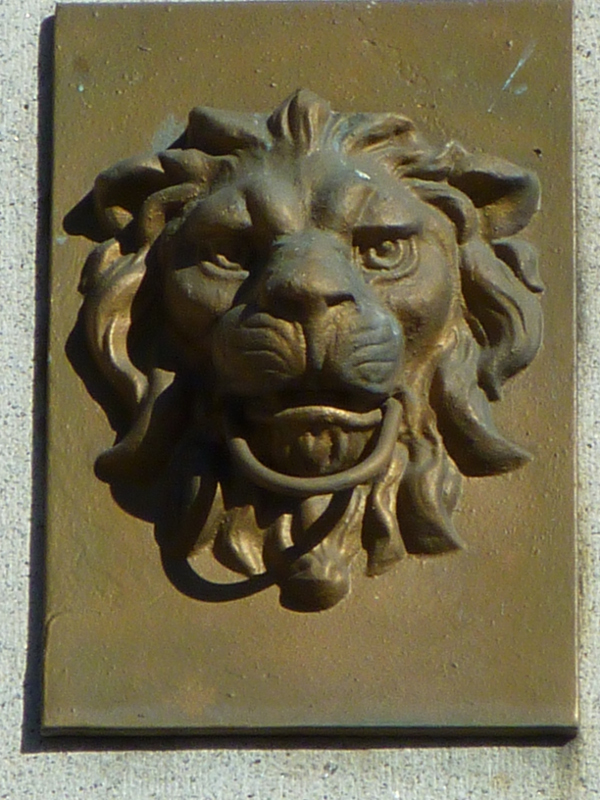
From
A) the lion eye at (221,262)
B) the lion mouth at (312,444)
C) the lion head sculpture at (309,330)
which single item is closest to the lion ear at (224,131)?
the lion head sculpture at (309,330)

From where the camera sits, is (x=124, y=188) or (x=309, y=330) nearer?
(x=309, y=330)

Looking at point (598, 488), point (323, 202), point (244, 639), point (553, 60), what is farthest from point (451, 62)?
point (244, 639)

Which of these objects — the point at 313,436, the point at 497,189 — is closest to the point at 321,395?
the point at 313,436

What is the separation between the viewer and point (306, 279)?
6.54 feet

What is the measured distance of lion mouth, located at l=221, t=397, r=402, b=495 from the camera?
2.02m

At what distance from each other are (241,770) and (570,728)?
1.12 feet

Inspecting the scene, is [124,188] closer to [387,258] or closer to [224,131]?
[224,131]

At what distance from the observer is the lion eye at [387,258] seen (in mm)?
2086

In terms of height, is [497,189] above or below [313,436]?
above

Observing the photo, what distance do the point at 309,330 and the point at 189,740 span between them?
1.47 feet

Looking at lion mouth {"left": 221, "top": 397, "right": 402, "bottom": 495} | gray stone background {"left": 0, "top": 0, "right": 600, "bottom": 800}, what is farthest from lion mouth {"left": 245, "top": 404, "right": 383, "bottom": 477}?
gray stone background {"left": 0, "top": 0, "right": 600, "bottom": 800}

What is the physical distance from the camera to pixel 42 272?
2223mm

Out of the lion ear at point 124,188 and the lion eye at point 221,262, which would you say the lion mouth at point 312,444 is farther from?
the lion ear at point 124,188

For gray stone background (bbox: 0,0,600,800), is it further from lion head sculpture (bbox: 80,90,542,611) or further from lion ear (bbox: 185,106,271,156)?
lion ear (bbox: 185,106,271,156)
